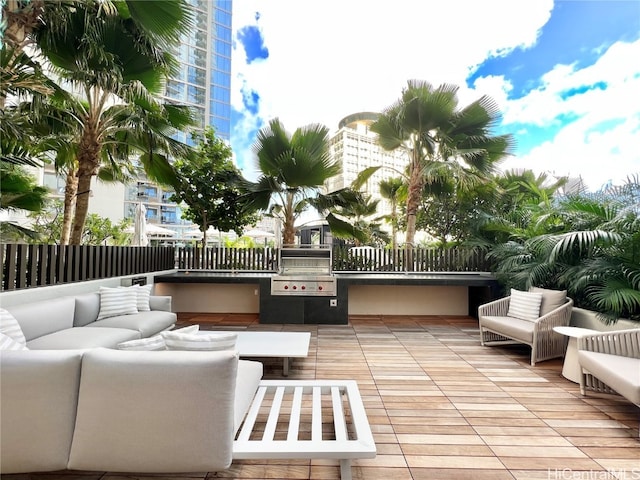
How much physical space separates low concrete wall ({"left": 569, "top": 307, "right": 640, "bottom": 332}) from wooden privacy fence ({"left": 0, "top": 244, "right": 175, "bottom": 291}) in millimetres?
5430

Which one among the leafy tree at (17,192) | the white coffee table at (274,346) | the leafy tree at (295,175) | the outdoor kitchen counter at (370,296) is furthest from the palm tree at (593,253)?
the leafy tree at (17,192)

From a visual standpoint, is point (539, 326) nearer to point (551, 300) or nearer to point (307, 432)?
point (551, 300)

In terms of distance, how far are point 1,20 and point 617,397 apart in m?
5.82

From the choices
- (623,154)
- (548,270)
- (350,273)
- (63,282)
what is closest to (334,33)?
(350,273)

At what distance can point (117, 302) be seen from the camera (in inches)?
134

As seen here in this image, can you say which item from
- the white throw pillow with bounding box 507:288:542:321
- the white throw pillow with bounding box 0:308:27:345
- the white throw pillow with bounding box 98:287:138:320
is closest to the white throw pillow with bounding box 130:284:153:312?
the white throw pillow with bounding box 98:287:138:320

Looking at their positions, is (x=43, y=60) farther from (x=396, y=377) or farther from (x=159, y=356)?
(x=396, y=377)

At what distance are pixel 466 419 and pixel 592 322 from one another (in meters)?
2.16

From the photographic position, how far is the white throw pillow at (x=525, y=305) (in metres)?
3.50

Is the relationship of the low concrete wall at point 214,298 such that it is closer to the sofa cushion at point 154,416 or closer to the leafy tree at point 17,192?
the leafy tree at point 17,192

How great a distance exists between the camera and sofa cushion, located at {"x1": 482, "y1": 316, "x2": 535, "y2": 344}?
323 cm

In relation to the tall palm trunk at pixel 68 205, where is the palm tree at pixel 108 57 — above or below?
above

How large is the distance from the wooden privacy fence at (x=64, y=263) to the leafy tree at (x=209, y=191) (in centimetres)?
135

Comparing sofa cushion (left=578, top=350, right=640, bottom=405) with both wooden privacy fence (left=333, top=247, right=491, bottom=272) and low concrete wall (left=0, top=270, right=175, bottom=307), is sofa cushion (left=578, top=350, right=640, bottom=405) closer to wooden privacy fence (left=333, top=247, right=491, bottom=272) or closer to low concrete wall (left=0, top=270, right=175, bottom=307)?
wooden privacy fence (left=333, top=247, right=491, bottom=272)
